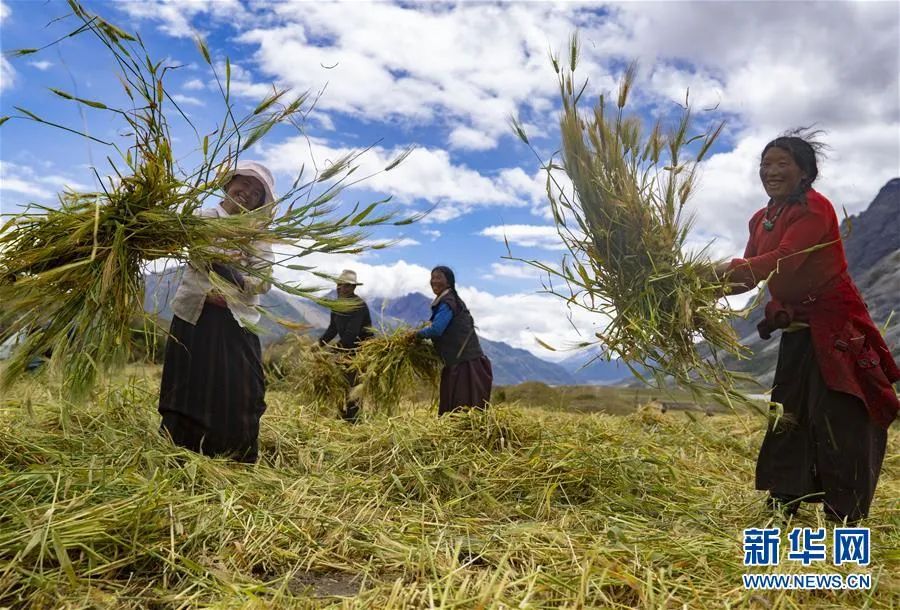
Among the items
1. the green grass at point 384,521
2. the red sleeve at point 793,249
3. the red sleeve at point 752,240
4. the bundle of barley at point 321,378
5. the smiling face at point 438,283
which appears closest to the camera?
the green grass at point 384,521

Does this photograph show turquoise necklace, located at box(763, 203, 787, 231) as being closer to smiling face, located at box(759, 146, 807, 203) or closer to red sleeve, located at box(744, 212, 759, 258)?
smiling face, located at box(759, 146, 807, 203)

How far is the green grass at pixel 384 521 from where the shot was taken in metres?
1.83

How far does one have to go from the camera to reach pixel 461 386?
4.75 m

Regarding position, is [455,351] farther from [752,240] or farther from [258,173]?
[752,240]

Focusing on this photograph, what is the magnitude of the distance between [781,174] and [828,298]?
565mm

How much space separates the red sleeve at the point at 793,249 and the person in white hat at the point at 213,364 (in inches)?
88.6

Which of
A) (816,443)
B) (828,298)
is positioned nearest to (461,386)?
(816,443)

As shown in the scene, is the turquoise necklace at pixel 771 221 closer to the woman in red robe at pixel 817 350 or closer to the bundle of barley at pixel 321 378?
the woman in red robe at pixel 817 350

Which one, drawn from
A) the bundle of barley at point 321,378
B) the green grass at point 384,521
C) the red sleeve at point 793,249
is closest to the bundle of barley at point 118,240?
the green grass at point 384,521

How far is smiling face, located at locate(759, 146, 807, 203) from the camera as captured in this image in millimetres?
2787

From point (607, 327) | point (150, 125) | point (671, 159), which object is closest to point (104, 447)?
point (150, 125)

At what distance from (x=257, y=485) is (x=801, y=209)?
2.61m

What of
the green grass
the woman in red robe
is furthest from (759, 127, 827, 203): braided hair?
the green grass

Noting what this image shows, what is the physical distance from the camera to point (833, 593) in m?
1.93
